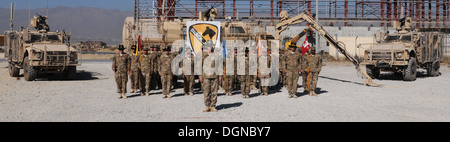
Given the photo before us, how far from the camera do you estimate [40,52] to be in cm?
1396

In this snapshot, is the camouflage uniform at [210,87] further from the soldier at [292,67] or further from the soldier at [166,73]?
the soldier at [292,67]

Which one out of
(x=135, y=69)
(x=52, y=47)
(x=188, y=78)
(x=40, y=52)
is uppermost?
(x=52, y=47)

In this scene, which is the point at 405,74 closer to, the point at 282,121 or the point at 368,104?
the point at 368,104

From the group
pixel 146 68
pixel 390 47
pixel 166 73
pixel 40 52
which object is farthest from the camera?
pixel 390 47

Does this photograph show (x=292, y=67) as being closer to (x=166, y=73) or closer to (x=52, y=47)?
(x=166, y=73)

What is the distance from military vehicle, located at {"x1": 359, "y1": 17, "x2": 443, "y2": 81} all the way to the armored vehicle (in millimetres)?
11070

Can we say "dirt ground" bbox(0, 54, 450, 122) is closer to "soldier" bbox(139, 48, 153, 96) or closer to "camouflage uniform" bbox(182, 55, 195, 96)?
"camouflage uniform" bbox(182, 55, 195, 96)

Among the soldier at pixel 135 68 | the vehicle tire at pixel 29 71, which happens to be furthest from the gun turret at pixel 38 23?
the soldier at pixel 135 68

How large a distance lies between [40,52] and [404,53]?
42.7 feet

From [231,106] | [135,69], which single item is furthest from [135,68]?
[231,106]

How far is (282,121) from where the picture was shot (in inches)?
270

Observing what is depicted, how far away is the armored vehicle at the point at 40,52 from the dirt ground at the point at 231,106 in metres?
2.02

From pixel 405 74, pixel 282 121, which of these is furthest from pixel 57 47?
pixel 405 74

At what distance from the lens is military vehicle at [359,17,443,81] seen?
1484cm
